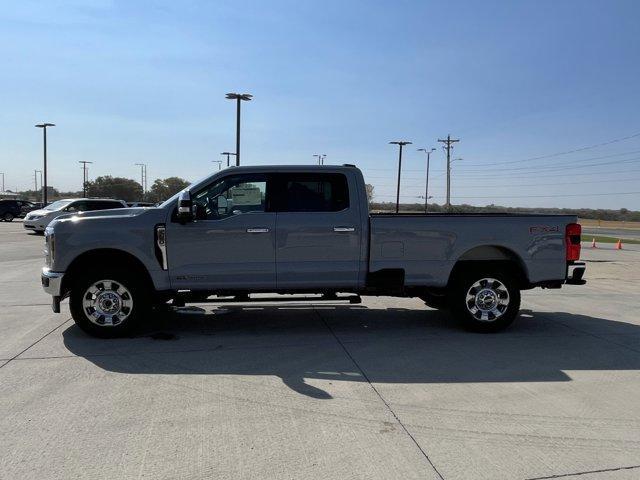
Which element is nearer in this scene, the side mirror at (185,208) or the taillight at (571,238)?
the side mirror at (185,208)

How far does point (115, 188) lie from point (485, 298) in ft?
341

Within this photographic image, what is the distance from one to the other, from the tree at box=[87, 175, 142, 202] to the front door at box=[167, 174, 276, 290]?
98544 millimetres

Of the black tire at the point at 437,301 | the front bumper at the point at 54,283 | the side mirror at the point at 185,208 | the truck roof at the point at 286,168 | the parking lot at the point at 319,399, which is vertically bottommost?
the parking lot at the point at 319,399

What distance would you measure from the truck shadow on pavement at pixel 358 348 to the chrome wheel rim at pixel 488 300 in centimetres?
28

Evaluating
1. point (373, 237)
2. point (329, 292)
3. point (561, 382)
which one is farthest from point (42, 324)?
point (561, 382)

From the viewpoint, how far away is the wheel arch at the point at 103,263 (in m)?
6.14

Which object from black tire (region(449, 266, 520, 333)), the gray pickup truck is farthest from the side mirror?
black tire (region(449, 266, 520, 333))

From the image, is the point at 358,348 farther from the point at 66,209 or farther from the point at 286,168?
the point at 66,209

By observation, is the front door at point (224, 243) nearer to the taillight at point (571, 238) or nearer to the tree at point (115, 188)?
the taillight at point (571, 238)

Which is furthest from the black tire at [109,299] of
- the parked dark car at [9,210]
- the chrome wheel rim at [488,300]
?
the parked dark car at [9,210]

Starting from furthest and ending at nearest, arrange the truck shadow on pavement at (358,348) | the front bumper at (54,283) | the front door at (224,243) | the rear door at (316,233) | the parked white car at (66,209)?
the parked white car at (66,209) < the rear door at (316,233) < the front door at (224,243) < the front bumper at (54,283) < the truck shadow on pavement at (358,348)

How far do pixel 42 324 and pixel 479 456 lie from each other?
5.91 meters

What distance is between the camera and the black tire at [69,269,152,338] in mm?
6105

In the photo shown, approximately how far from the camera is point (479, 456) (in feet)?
11.1
